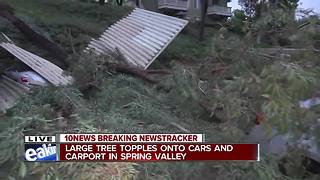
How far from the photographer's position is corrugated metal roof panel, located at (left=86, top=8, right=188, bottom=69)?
944 cm

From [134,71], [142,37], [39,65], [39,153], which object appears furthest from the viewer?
[142,37]

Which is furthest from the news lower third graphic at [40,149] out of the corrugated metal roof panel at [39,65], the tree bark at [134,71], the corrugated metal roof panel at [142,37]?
the corrugated metal roof panel at [142,37]

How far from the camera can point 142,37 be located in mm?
10156

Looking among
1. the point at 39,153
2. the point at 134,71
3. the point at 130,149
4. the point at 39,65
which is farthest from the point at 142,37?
the point at 39,153

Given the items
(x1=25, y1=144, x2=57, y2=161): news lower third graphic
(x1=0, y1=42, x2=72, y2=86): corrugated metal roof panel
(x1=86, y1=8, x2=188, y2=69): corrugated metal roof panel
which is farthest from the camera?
(x1=86, y1=8, x2=188, y2=69): corrugated metal roof panel

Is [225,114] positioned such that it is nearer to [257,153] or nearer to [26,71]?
[257,153]

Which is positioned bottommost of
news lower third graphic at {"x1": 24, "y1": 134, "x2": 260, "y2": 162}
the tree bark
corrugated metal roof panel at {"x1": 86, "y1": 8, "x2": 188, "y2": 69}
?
news lower third graphic at {"x1": 24, "y1": 134, "x2": 260, "y2": 162}

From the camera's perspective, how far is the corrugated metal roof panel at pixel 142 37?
31.0 feet

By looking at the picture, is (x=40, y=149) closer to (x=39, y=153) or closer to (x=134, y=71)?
(x=39, y=153)

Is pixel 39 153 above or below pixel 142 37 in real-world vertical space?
below

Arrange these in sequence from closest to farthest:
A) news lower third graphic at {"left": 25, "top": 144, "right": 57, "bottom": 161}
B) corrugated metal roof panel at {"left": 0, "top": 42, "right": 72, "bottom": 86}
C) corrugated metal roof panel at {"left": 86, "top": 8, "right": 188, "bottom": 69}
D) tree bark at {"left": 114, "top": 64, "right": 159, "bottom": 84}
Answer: news lower third graphic at {"left": 25, "top": 144, "right": 57, "bottom": 161} < tree bark at {"left": 114, "top": 64, "right": 159, "bottom": 84} < corrugated metal roof panel at {"left": 0, "top": 42, "right": 72, "bottom": 86} < corrugated metal roof panel at {"left": 86, "top": 8, "right": 188, "bottom": 69}

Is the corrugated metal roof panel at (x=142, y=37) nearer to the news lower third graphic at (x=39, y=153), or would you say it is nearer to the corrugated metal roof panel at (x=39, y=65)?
the corrugated metal roof panel at (x=39, y=65)

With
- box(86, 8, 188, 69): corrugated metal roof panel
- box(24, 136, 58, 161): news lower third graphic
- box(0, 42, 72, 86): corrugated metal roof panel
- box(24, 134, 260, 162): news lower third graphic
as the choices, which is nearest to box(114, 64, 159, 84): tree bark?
box(0, 42, 72, 86): corrugated metal roof panel

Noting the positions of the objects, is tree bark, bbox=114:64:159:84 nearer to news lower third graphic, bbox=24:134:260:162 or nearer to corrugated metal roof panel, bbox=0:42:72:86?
corrugated metal roof panel, bbox=0:42:72:86
